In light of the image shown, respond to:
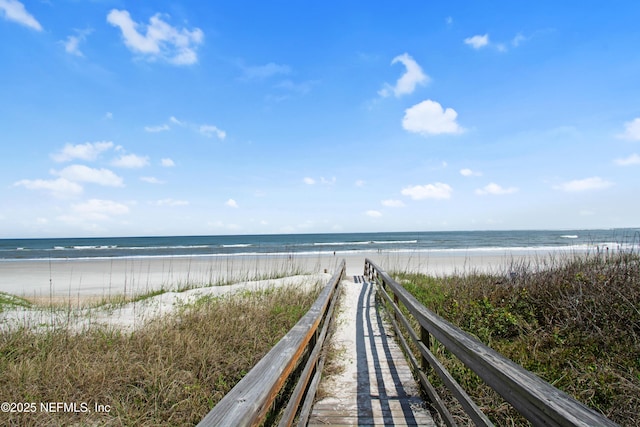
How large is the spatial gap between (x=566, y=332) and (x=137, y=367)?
587 centimetres

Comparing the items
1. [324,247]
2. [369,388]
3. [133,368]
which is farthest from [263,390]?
[324,247]

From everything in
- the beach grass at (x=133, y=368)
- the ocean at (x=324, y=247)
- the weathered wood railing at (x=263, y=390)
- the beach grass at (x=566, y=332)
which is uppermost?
the weathered wood railing at (x=263, y=390)

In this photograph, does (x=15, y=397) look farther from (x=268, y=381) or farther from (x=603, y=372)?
(x=603, y=372)

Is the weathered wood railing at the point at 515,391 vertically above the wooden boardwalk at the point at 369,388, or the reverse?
the weathered wood railing at the point at 515,391

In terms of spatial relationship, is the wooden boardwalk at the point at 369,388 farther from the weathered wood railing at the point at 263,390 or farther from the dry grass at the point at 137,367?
the dry grass at the point at 137,367

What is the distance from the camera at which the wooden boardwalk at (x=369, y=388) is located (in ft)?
9.30

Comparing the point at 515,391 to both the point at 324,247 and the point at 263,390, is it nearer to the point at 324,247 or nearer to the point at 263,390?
the point at 263,390

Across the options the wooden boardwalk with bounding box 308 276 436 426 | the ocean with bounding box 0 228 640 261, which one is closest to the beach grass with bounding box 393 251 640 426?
the wooden boardwalk with bounding box 308 276 436 426

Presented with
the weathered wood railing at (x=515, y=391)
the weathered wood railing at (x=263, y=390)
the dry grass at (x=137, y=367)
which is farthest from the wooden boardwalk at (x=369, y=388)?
the dry grass at (x=137, y=367)

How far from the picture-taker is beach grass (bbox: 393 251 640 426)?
3.12 m

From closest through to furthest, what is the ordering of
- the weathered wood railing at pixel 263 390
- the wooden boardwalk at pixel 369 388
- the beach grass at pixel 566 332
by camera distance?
the weathered wood railing at pixel 263 390, the wooden boardwalk at pixel 369 388, the beach grass at pixel 566 332

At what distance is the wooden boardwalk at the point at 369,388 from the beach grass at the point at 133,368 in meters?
1.21

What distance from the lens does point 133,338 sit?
4.71 m

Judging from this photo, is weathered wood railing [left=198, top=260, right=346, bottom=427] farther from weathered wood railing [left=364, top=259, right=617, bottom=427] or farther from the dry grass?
the dry grass
